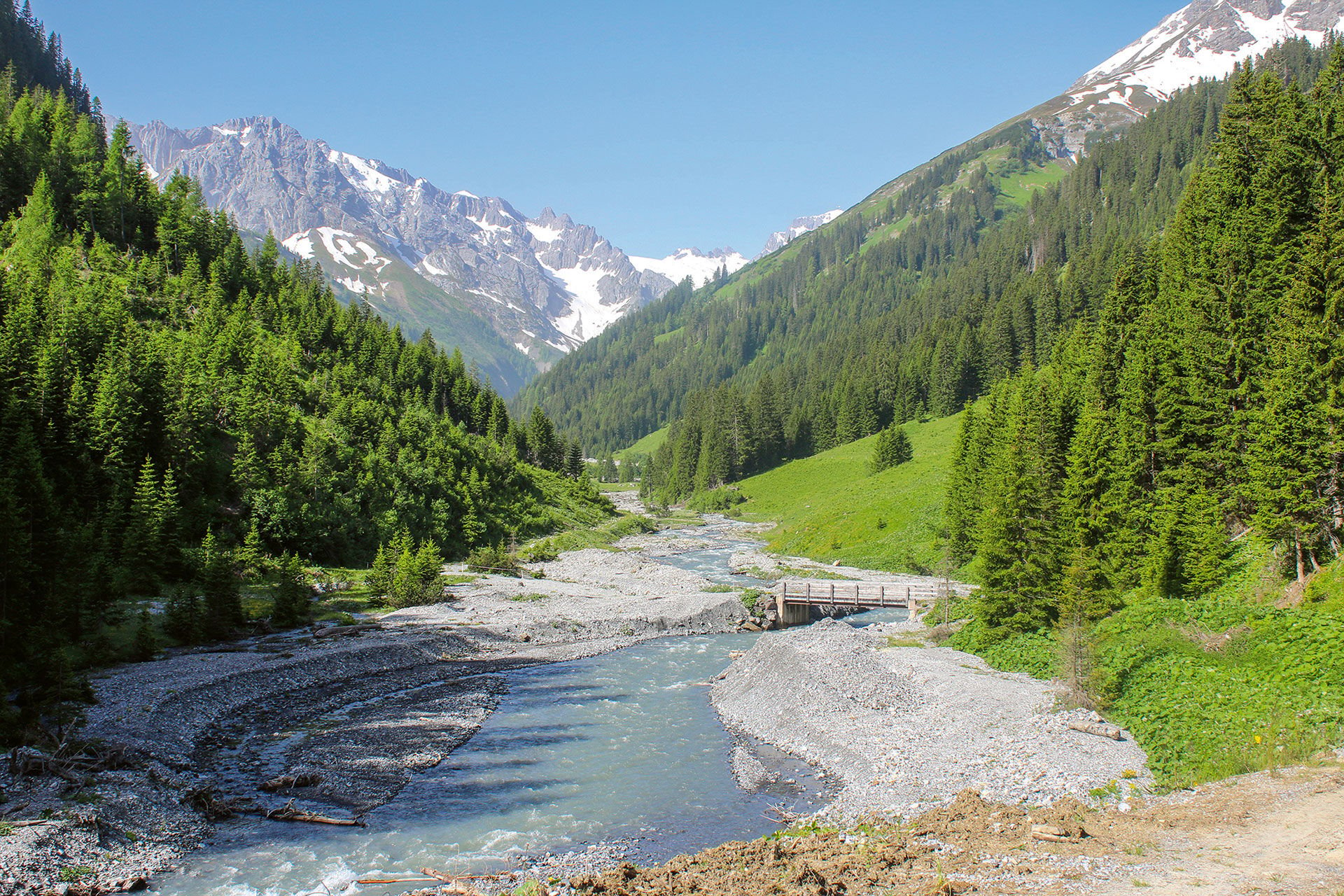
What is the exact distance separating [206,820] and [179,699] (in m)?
11.4

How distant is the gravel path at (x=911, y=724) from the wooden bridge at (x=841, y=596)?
10.2m

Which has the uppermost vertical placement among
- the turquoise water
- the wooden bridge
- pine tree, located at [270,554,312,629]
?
pine tree, located at [270,554,312,629]

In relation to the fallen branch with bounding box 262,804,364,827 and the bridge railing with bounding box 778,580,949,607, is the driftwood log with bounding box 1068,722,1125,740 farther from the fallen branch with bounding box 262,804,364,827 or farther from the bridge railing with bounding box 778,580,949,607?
the bridge railing with bounding box 778,580,949,607

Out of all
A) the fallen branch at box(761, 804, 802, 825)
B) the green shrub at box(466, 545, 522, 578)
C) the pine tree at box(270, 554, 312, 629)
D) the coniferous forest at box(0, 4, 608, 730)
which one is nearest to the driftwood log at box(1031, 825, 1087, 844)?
the fallen branch at box(761, 804, 802, 825)

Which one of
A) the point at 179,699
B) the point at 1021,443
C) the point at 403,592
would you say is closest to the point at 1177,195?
the point at 1021,443

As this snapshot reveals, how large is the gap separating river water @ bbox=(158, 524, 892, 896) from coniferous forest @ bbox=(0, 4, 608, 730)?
13805 millimetres

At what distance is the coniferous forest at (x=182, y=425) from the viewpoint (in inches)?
1337

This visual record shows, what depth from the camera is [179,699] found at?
29547 millimetres

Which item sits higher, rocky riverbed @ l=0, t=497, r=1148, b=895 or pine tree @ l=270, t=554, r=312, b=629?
pine tree @ l=270, t=554, r=312, b=629

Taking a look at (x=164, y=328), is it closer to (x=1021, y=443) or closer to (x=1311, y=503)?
(x=1021, y=443)

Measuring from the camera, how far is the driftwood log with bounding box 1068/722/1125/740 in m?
24.1

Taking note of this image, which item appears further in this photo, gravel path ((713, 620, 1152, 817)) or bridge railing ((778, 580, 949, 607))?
bridge railing ((778, 580, 949, 607))

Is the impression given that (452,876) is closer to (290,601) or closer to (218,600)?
(218,600)

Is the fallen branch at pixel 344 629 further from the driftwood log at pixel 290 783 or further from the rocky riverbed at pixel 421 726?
the driftwood log at pixel 290 783
